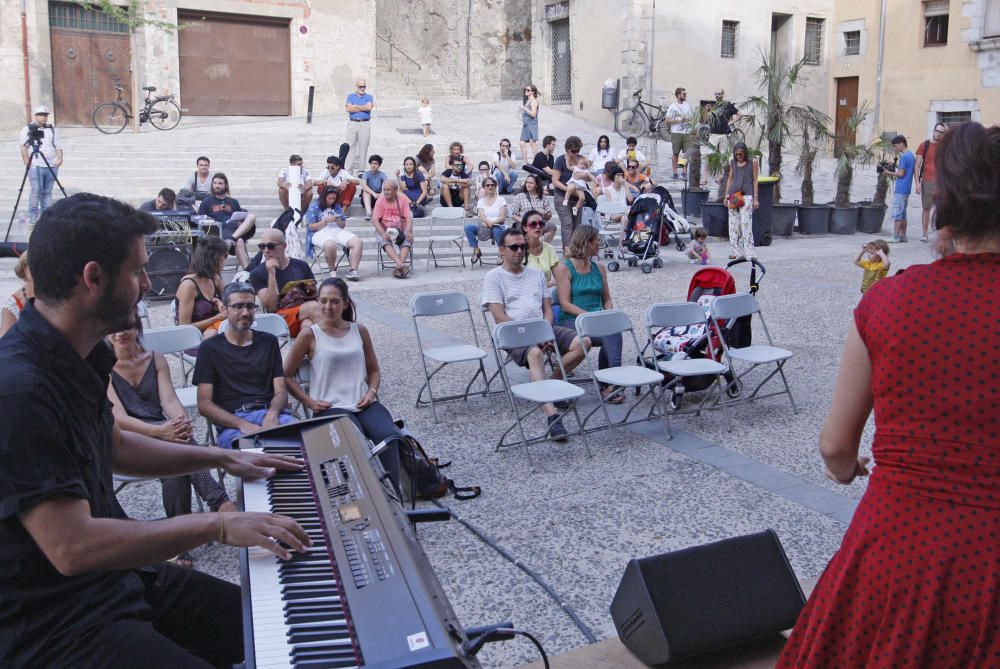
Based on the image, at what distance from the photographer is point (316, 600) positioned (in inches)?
78.5

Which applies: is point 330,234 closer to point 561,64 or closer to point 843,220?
point 843,220

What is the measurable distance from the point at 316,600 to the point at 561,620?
6.68ft

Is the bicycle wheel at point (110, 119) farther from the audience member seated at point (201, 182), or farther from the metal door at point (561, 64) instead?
the metal door at point (561, 64)

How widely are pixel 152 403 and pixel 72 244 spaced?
3.19m

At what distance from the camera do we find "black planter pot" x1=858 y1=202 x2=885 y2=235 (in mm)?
17495

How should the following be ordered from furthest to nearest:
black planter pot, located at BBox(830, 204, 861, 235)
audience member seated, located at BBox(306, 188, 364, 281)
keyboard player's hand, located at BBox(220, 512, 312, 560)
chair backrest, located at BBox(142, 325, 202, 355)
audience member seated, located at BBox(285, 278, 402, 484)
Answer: black planter pot, located at BBox(830, 204, 861, 235), audience member seated, located at BBox(306, 188, 364, 281), chair backrest, located at BBox(142, 325, 202, 355), audience member seated, located at BBox(285, 278, 402, 484), keyboard player's hand, located at BBox(220, 512, 312, 560)

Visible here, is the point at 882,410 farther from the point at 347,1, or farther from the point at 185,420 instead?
the point at 347,1

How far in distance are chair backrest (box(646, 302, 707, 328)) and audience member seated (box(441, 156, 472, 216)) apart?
975 centimetres

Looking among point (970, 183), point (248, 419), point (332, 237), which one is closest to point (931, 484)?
point (970, 183)

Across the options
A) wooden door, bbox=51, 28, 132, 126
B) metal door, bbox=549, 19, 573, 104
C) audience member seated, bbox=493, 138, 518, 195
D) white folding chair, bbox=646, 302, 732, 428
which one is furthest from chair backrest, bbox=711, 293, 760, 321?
metal door, bbox=549, 19, 573, 104

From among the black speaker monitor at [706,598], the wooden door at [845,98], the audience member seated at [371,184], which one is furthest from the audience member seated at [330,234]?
the wooden door at [845,98]

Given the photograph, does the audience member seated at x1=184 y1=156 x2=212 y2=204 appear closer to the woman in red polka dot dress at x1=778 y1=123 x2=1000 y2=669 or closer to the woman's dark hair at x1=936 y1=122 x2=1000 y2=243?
the woman's dark hair at x1=936 y1=122 x2=1000 y2=243

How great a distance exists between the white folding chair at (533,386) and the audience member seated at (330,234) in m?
5.92

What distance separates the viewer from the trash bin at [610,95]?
83.4 ft
